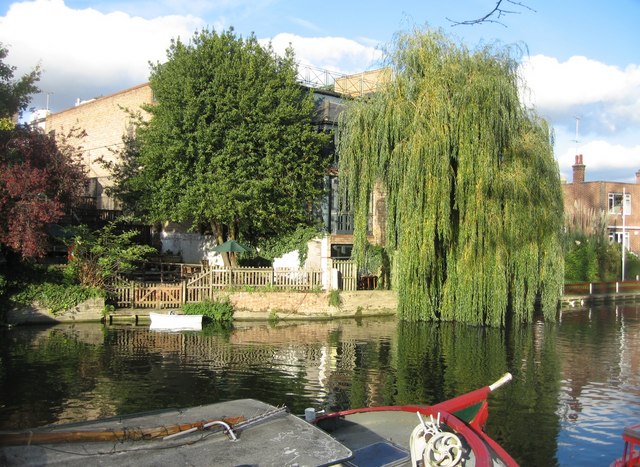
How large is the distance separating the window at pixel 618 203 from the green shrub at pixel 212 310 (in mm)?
36629

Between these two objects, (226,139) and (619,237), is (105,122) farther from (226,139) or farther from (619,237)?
(619,237)

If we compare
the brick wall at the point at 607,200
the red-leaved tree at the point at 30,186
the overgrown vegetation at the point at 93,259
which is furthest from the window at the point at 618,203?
the red-leaved tree at the point at 30,186

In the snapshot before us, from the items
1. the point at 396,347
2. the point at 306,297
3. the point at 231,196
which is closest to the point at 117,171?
the point at 231,196

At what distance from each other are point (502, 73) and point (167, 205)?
15.2 m

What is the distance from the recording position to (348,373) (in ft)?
52.1

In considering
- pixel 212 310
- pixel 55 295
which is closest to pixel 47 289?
pixel 55 295

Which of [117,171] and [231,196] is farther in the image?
[117,171]

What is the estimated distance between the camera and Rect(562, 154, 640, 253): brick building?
48.9 m

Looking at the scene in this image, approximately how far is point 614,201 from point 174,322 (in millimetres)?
40529

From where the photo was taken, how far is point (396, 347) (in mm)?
19688

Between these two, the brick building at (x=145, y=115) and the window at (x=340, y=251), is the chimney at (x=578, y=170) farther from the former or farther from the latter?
the window at (x=340, y=251)

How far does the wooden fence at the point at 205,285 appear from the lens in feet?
81.4

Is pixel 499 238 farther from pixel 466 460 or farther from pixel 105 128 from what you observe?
pixel 105 128

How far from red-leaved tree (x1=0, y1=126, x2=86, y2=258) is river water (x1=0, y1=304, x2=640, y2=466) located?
10.7 feet
